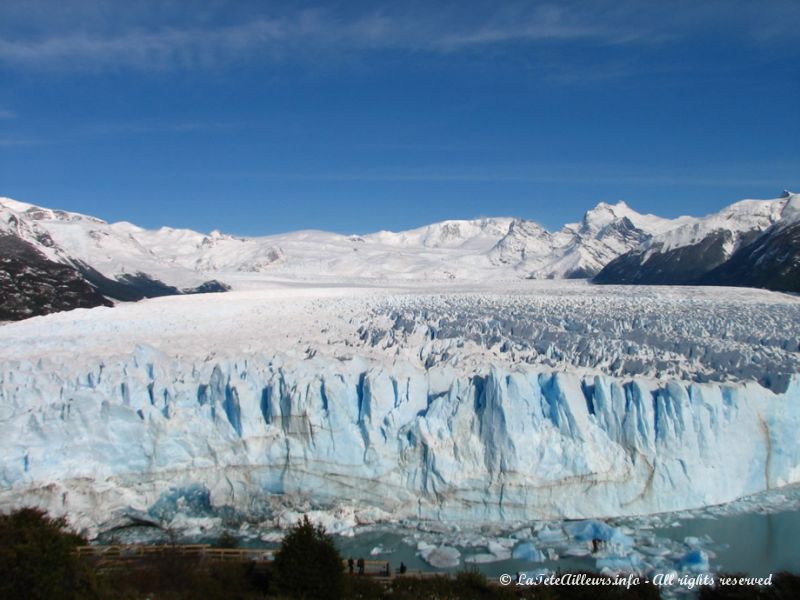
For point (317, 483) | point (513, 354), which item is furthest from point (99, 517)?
point (513, 354)

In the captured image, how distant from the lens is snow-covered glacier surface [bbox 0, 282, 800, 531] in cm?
1469

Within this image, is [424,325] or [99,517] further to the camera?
[424,325]

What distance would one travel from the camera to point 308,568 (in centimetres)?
1013

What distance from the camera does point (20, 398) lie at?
15578 mm

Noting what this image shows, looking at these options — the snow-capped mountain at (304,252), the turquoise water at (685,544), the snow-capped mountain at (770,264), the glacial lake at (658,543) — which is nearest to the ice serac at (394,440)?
the glacial lake at (658,543)

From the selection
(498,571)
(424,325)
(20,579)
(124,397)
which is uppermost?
(424,325)

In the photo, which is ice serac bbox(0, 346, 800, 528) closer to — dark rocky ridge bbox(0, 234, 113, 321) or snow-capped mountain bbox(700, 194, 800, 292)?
dark rocky ridge bbox(0, 234, 113, 321)

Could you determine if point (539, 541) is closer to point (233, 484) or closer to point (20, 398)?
point (233, 484)

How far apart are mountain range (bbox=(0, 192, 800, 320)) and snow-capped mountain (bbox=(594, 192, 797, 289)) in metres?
0.14

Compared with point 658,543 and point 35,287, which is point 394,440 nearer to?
point 658,543

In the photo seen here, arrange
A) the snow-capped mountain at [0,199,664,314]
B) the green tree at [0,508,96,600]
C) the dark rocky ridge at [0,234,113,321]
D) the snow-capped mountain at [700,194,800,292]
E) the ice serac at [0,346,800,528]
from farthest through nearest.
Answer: the snow-capped mountain at [0,199,664,314] → the snow-capped mountain at [700,194,800,292] → the dark rocky ridge at [0,234,113,321] → the ice serac at [0,346,800,528] → the green tree at [0,508,96,600]

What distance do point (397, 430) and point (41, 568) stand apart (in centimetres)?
772

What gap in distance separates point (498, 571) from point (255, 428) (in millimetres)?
6021

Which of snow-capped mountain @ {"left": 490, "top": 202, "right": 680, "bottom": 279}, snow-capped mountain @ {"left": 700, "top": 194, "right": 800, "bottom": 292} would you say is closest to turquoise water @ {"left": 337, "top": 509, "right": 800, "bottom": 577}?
snow-capped mountain @ {"left": 700, "top": 194, "right": 800, "bottom": 292}
